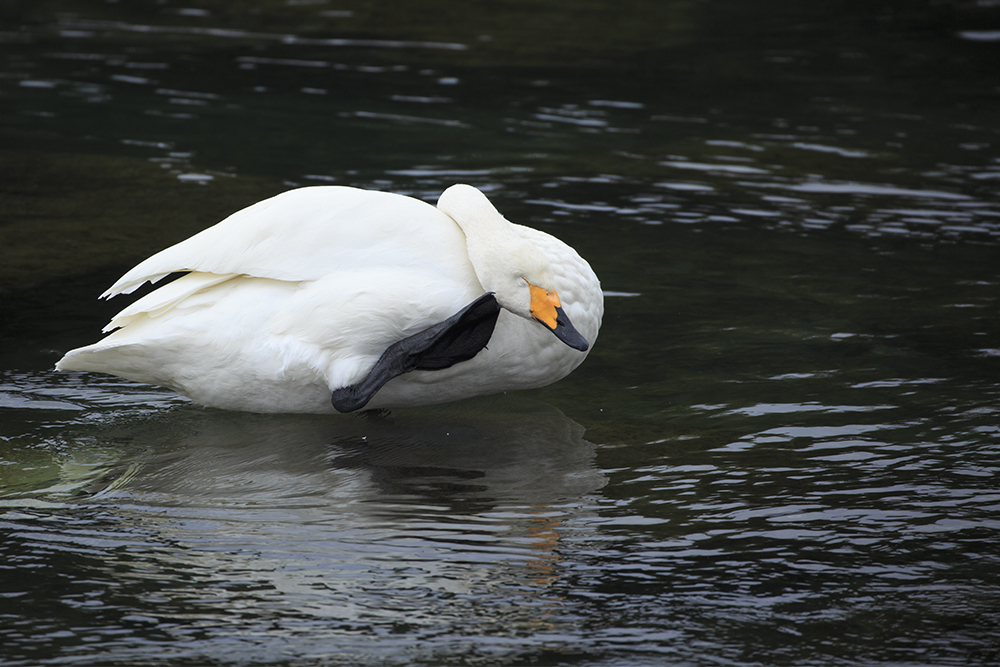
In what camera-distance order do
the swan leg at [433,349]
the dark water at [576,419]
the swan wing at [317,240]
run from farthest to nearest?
the swan wing at [317,240] < the swan leg at [433,349] < the dark water at [576,419]

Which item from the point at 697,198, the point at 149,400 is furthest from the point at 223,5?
the point at 149,400

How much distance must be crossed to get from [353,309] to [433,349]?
1.07 ft

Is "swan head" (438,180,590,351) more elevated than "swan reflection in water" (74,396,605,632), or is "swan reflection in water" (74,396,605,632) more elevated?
"swan head" (438,180,590,351)

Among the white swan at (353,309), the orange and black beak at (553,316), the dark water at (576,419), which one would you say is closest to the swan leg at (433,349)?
the white swan at (353,309)

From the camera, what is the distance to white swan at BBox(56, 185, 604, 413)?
4344 mm

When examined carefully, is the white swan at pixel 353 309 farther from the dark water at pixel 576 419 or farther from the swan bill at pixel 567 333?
the dark water at pixel 576 419

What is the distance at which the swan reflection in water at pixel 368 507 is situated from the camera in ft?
10.9

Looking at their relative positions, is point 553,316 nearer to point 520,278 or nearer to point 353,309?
point 520,278

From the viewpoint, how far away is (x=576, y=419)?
4820mm

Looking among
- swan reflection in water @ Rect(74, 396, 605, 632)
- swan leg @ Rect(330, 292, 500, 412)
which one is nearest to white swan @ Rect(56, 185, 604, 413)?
swan leg @ Rect(330, 292, 500, 412)

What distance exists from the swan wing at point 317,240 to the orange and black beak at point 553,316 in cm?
36

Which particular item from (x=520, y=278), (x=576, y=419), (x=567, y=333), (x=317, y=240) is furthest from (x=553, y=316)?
(x=317, y=240)

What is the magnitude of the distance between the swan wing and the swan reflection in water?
668 mm

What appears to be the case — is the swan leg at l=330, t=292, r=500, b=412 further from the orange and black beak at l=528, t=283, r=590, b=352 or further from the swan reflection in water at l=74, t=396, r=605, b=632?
the swan reflection in water at l=74, t=396, r=605, b=632
